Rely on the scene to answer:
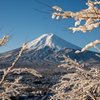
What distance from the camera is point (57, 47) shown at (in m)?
196

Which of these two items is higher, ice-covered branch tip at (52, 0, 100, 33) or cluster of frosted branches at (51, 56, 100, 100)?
ice-covered branch tip at (52, 0, 100, 33)

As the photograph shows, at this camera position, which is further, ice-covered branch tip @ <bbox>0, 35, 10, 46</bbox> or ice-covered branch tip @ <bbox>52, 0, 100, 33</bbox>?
ice-covered branch tip @ <bbox>0, 35, 10, 46</bbox>

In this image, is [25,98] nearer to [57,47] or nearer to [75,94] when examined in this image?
[75,94]

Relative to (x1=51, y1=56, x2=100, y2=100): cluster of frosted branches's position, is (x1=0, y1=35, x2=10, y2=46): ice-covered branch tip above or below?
above

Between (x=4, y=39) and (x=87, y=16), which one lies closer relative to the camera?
(x=87, y=16)

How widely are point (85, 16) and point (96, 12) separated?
0.15 meters

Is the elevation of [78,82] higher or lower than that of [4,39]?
lower

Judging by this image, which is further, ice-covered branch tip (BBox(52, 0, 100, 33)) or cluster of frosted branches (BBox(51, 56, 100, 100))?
cluster of frosted branches (BBox(51, 56, 100, 100))

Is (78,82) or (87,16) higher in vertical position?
(87,16)

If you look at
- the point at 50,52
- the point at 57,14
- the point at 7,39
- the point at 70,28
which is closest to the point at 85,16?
the point at 70,28

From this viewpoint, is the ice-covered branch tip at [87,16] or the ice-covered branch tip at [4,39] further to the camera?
the ice-covered branch tip at [4,39]

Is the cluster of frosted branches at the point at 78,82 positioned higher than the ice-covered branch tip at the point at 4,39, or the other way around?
the ice-covered branch tip at the point at 4,39

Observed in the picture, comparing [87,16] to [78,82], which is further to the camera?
[78,82]

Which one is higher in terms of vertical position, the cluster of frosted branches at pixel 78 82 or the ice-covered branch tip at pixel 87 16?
the ice-covered branch tip at pixel 87 16
